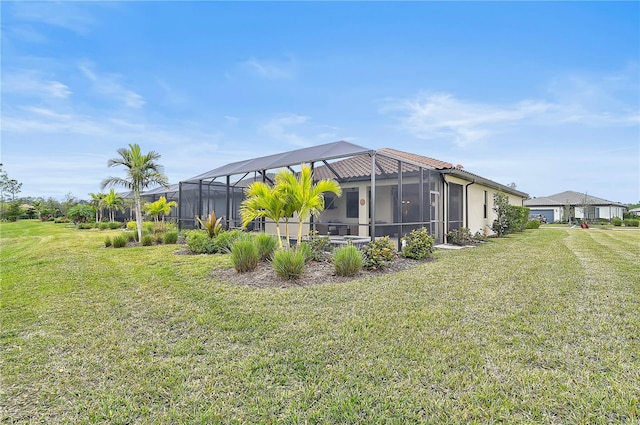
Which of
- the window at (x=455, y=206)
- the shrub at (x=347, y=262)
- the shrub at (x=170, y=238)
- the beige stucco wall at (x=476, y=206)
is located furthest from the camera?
the beige stucco wall at (x=476, y=206)

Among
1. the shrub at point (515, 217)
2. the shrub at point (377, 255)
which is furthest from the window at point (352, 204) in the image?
the shrub at point (515, 217)

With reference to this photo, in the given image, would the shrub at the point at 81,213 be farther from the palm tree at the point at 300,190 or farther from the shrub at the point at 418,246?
the shrub at the point at 418,246

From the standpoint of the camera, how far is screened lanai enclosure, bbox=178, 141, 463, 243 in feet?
33.9

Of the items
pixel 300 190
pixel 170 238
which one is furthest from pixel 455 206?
pixel 170 238

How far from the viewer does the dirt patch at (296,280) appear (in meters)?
5.89

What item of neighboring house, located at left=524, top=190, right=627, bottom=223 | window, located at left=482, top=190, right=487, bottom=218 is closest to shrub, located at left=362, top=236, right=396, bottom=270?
window, located at left=482, top=190, right=487, bottom=218

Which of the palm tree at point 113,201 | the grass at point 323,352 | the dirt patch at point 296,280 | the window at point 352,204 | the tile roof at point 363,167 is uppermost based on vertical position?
the tile roof at point 363,167

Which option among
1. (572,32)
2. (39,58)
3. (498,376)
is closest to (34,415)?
(498,376)

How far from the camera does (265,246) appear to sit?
770 cm

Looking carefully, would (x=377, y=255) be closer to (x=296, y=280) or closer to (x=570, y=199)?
(x=296, y=280)

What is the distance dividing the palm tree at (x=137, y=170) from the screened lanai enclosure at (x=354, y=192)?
7.23 feet

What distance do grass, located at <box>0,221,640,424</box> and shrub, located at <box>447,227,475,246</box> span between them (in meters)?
6.28

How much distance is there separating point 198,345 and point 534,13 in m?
13.3

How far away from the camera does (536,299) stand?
4801mm
